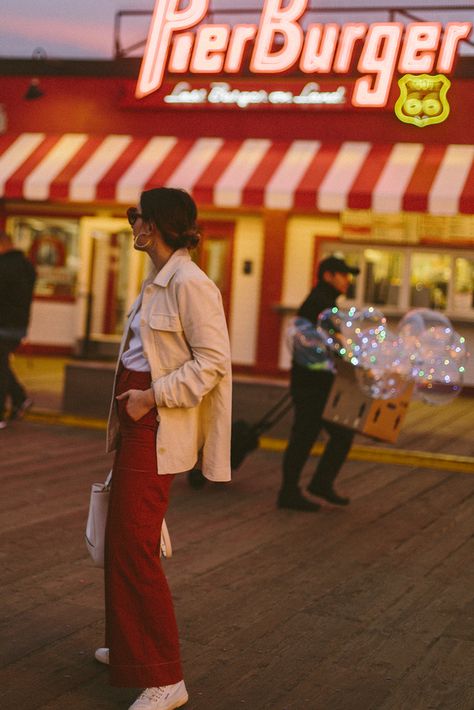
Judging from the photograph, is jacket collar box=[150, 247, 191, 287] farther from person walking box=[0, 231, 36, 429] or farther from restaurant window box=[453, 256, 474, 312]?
restaurant window box=[453, 256, 474, 312]

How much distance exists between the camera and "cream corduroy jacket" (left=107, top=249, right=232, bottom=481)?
3816 millimetres

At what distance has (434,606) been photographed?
554 cm

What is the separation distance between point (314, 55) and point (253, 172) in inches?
91.4

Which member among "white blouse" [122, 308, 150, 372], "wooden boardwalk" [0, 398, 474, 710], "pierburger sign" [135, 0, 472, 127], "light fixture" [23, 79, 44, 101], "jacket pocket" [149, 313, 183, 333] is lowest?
"wooden boardwalk" [0, 398, 474, 710]

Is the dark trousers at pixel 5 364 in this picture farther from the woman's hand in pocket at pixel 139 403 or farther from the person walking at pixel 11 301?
the woman's hand in pocket at pixel 139 403

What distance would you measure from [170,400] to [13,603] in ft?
6.33

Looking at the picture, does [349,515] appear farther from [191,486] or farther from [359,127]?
[359,127]

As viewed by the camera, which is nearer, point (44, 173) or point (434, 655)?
point (434, 655)

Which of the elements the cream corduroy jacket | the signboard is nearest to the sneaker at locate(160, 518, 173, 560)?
the cream corduroy jacket

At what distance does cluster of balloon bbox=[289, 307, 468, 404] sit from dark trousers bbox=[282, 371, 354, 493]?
199 mm

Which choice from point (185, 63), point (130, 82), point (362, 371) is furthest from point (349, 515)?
point (130, 82)

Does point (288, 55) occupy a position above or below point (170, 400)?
above

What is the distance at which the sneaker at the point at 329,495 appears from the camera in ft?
25.8

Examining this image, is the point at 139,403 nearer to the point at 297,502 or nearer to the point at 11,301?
the point at 297,502
